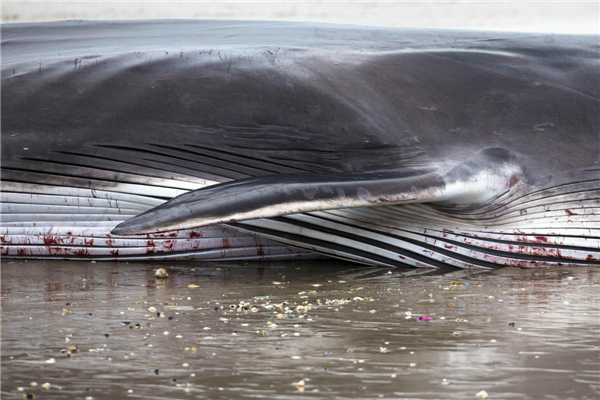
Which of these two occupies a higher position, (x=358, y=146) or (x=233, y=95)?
(x=233, y=95)

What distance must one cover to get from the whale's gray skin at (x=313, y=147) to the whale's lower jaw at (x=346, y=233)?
1 centimetres

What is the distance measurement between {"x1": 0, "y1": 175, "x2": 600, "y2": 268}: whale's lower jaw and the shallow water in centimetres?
65

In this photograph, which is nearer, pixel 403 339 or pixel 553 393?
pixel 553 393

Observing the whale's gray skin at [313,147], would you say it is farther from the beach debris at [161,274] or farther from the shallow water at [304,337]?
the beach debris at [161,274]

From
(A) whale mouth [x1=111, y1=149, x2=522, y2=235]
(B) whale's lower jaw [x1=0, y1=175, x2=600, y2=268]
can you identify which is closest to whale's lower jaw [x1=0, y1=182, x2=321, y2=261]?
(B) whale's lower jaw [x1=0, y1=175, x2=600, y2=268]

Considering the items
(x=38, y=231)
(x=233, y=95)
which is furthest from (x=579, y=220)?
(x=38, y=231)

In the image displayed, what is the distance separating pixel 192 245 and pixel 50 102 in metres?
1.73

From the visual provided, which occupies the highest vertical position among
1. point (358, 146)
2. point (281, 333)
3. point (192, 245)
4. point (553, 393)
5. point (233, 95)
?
point (233, 95)

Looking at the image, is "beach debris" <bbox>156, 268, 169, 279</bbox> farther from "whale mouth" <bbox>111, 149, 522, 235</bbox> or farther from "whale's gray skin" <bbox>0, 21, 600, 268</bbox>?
"whale's gray skin" <bbox>0, 21, 600, 268</bbox>

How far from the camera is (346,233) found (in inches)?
239

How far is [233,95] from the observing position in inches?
259

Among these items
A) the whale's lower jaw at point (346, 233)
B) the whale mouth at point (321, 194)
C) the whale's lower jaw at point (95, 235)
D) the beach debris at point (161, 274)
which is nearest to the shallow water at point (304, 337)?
the beach debris at point (161, 274)

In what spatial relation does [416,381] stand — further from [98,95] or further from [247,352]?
[98,95]

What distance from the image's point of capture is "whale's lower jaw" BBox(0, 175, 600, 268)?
6043mm
